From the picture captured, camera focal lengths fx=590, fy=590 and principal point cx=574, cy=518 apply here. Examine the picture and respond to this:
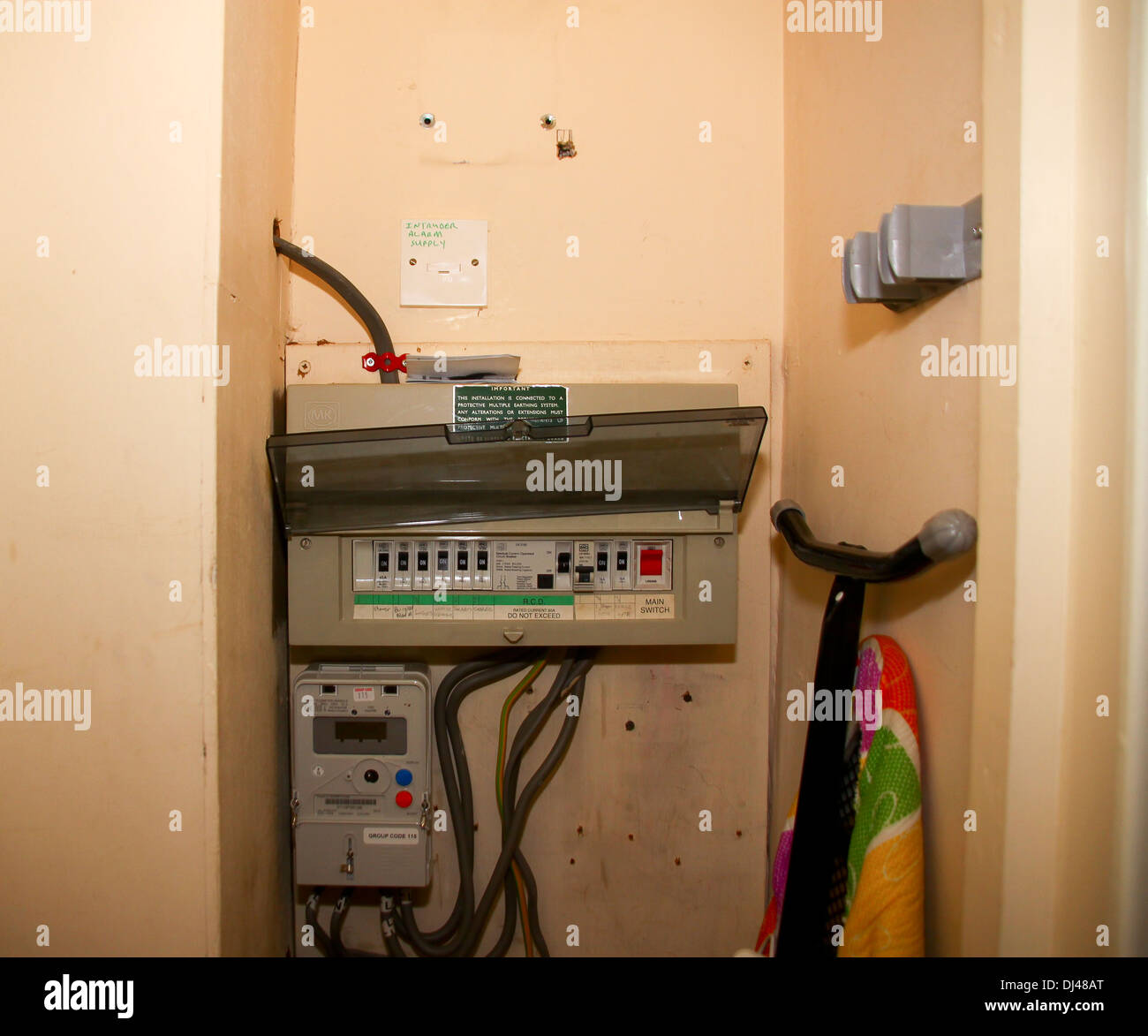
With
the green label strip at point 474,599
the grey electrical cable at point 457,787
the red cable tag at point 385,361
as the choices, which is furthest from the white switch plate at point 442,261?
the grey electrical cable at point 457,787

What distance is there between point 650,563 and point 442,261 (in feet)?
2.07

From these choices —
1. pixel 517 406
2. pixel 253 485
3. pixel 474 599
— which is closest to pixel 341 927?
pixel 474 599

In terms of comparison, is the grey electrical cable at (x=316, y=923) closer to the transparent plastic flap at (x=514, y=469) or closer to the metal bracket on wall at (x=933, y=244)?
the transparent plastic flap at (x=514, y=469)

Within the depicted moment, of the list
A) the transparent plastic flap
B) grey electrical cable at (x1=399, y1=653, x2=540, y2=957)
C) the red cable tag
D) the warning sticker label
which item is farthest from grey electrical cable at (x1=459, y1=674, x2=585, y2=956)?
A: the red cable tag

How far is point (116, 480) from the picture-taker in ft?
2.44

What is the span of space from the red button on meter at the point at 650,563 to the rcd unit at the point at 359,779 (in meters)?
0.39

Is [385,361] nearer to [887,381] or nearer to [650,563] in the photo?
[650,563]

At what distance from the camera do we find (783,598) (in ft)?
3.35

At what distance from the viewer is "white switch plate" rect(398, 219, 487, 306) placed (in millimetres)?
1022

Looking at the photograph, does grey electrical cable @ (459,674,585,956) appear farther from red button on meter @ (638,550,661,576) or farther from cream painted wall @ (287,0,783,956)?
red button on meter @ (638,550,661,576)

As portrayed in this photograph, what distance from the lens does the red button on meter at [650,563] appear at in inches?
36.4

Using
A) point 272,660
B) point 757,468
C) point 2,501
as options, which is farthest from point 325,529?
point 757,468
